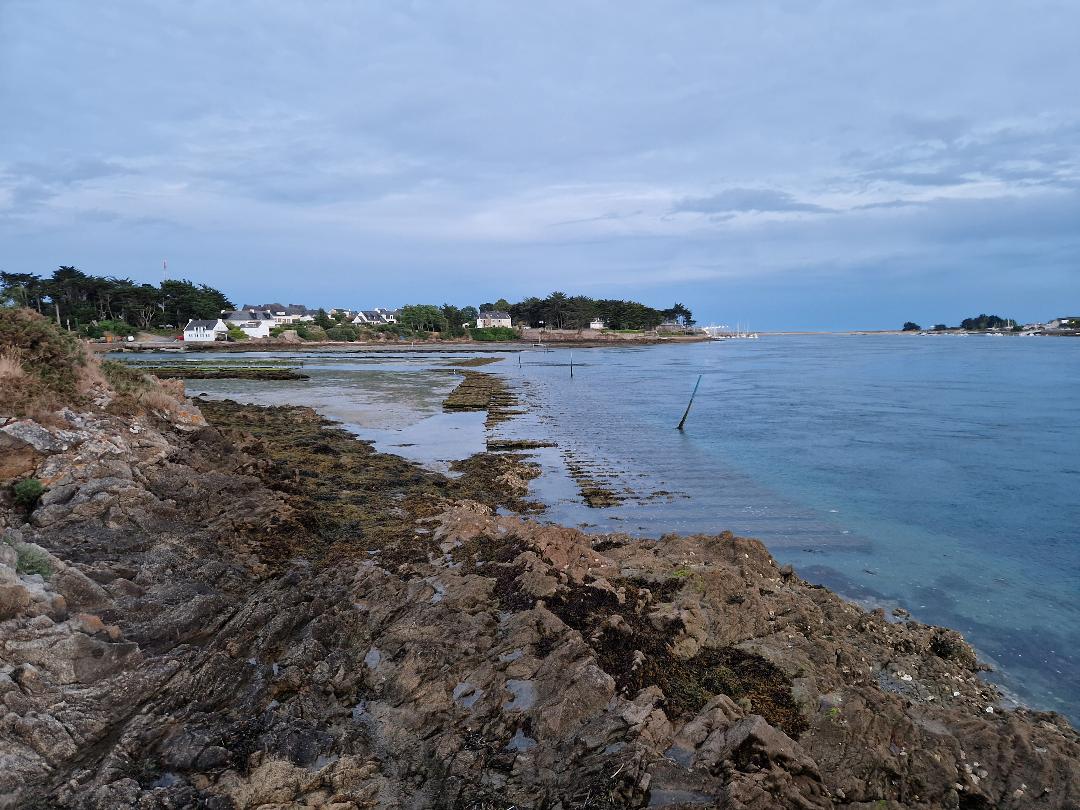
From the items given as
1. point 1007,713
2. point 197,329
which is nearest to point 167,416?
point 1007,713

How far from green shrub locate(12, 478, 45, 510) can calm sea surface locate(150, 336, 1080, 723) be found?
825cm

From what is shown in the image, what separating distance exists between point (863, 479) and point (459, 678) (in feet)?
47.2

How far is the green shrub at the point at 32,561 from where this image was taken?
6422 mm

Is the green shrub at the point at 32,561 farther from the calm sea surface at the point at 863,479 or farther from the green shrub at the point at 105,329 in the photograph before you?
the green shrub at the point at 105,329

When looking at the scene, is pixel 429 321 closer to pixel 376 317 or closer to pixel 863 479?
pixel 376 317

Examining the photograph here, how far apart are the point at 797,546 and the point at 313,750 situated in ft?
28.9

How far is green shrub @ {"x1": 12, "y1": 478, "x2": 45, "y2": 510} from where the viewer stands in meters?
8.96

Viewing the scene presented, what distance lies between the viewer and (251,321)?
108 metres

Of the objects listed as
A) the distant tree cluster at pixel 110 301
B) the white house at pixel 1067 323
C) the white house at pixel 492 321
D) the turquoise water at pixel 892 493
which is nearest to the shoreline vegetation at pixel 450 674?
the turquoise water at pixel 892 493

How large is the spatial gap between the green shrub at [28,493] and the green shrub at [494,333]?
116m

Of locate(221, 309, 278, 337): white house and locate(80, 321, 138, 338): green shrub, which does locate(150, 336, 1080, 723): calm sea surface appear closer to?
locate(80, 321, 138, 338): green shrub

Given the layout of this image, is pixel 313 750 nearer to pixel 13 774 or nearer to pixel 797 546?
pixel 13 774

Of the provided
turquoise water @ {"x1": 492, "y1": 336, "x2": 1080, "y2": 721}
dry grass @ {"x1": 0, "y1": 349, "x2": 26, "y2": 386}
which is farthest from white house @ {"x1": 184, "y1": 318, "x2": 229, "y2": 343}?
dry grass @ {"x1": 0, "y1": 349, "x2": 26, "y2": 386}

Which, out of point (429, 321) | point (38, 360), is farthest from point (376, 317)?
point (38, 360)
